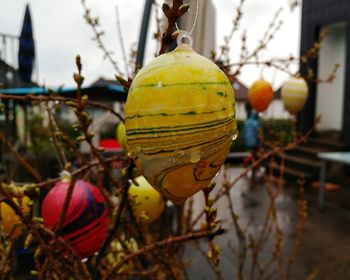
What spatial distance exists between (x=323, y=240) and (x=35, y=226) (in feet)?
16.1

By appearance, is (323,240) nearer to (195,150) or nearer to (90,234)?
(90,234)

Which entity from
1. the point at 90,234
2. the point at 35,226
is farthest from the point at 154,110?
the point at 90,234

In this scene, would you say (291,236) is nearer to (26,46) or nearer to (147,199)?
(147,199)

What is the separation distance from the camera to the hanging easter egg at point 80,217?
1.32 m

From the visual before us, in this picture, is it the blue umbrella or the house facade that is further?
the house facade

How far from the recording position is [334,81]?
9727 mm

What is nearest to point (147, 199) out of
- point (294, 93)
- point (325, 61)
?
point (294, 93)

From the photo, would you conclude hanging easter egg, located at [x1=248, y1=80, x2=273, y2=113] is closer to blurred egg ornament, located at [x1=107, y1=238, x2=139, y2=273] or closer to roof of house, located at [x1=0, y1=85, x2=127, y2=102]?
blurred egg ornament, located at [x1=107, y1=238, x2=139, y2=273]

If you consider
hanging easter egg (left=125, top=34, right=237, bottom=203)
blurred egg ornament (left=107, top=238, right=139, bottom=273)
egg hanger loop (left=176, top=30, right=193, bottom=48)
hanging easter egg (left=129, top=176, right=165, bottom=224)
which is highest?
egg hanger loop (left=176, top=30, right=193, bottom=48)

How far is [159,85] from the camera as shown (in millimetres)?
665

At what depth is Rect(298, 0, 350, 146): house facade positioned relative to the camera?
30.4ft

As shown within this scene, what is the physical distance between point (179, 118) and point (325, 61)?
10050mm

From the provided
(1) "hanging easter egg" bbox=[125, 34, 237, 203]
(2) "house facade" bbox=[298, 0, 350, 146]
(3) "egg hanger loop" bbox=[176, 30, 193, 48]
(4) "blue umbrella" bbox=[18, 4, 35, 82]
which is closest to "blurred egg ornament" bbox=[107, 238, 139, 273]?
(1) "hanging easter egg" bbox=[125, 34, 237, 203]

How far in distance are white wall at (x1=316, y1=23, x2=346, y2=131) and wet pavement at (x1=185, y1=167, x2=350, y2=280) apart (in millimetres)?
2576
